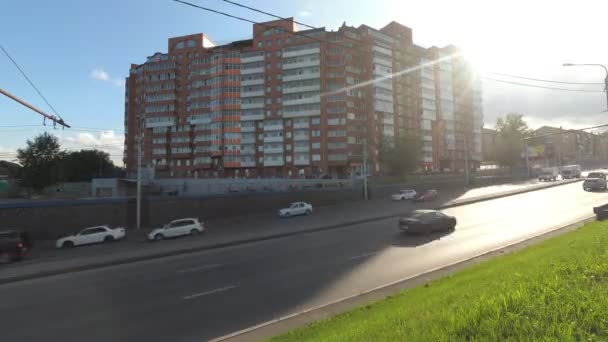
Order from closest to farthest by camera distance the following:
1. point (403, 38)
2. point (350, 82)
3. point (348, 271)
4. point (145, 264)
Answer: point (348, 271), point (145, 264), point (350, 82), point (403, 38)

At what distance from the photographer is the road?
787 centimetres

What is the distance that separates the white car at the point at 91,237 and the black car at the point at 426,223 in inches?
859

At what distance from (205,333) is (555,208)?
2983cm

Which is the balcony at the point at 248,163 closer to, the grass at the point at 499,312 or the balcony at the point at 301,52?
the balcony at the point at 301,52

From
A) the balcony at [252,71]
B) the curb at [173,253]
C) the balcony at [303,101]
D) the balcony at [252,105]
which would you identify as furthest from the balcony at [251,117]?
the curb at [173,253]

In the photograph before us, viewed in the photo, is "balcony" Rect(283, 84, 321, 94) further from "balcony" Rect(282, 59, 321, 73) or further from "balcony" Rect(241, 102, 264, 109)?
"balcony" Rect(241, 102, 264, 109)

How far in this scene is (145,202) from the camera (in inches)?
1231

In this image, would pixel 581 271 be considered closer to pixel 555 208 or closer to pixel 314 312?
pixel 314 312

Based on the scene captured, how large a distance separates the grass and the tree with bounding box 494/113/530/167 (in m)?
86.6

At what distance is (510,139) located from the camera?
82.2 metres

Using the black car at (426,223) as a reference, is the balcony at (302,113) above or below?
above

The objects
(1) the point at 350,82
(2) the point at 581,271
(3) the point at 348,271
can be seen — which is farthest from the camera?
(1) the point at 350,82

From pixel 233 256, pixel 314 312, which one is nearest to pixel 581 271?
pixel 314 312

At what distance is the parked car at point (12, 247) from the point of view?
1880cm
